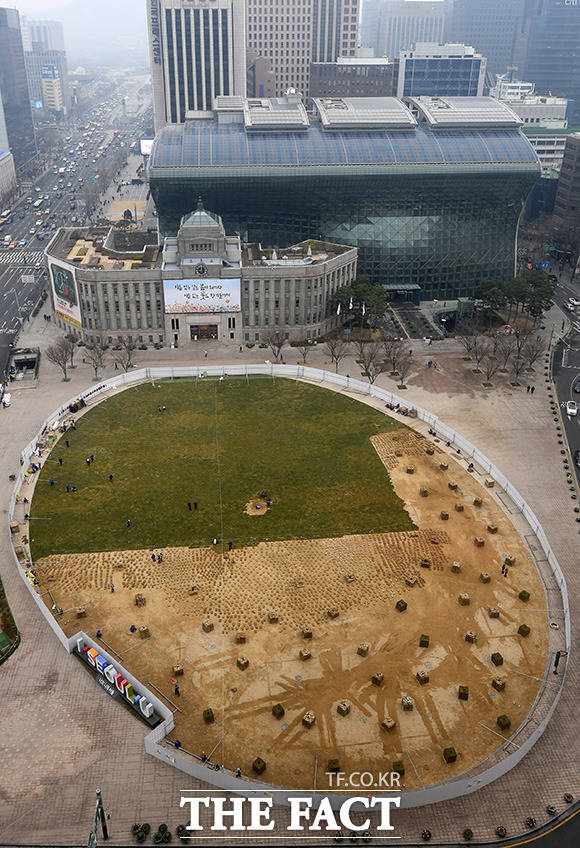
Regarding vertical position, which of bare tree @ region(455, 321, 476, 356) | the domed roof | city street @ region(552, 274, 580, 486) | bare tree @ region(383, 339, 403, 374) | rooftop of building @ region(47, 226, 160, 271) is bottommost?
city street @ region(552, 274, 580, 486)

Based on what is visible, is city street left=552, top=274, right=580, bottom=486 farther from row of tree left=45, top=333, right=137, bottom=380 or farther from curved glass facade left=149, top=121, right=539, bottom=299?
row of tree left=45, top=333, right=137, bottom=380

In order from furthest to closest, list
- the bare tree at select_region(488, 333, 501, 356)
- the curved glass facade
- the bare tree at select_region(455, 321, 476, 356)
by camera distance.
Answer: the curved glass facade, the bare tree at select_region(455, 321, 476, 356), the bare tree at select_region(488, 333, 501, 356)

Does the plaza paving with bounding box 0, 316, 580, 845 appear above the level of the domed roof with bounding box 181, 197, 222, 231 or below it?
below

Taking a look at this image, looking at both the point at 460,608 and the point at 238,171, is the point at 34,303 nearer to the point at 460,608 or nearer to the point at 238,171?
the point at 238,171

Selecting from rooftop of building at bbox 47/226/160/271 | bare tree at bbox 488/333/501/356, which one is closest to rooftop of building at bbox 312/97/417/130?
rooftop of building at bbox 47/226/160/271

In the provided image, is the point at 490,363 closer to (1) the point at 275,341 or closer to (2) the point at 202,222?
(1) the point at 275,341

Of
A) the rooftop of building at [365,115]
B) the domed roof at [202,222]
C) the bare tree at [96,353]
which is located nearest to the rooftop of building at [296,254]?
the domed roof at [202,222]

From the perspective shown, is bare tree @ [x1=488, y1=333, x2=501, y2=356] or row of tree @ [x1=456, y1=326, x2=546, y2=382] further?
bare tree @ [x1=488, y1=333, x2=501, y2=356]

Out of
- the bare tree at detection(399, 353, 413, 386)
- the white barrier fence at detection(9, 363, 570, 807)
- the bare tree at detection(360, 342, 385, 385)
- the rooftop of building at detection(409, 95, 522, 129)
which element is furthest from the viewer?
the rooftop of building at detection(409, 95, 522, 129)
